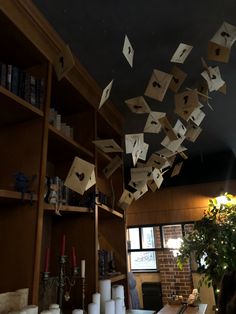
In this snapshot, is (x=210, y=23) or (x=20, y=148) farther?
(x=210, y=23)

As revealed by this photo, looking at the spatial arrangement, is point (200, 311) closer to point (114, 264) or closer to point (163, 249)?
point (114, 264)

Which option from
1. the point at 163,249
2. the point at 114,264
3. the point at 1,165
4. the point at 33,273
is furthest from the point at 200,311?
the point at 1,165

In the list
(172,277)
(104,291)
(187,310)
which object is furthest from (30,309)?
(172,277)

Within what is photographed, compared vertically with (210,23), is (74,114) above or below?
below

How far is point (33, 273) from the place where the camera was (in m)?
1.17

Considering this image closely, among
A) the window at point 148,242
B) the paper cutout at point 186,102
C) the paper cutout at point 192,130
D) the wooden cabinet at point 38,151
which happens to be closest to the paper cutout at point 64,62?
the wooden cabinet at point 38,151

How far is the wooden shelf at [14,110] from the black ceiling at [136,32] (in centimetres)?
57

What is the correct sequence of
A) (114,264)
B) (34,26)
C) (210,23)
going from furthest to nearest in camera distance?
(114,264), (210,23), (34,26)

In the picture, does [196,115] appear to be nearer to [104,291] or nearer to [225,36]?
[225,36]

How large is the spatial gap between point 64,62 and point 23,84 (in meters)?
0.24

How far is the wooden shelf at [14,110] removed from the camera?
1224mm

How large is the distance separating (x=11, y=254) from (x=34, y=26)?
115cm

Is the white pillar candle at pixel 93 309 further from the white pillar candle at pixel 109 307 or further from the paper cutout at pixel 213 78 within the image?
the paper cutout at pixel 213 78

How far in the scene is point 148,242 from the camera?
4.86 metres
